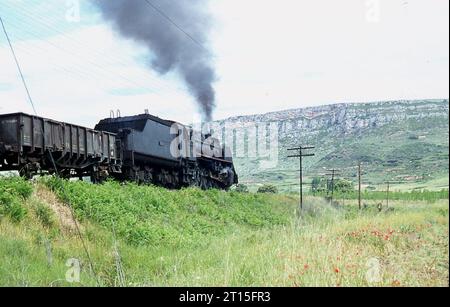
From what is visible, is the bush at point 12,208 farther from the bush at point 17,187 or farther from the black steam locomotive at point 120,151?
the black steam locomotive at point 120,151

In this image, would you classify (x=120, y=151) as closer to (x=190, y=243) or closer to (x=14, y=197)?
(x=190, y=243)

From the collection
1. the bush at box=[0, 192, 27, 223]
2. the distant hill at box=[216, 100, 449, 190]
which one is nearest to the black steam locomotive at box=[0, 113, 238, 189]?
the bush at box=[0, 192, 27, 223]

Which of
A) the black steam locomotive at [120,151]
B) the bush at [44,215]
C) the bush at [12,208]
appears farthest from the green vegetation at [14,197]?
the black steam locomotive at [120,151]

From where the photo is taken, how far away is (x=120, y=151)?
21578 mm

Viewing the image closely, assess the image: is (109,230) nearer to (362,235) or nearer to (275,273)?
(362,235)

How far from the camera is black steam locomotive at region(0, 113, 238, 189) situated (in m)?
15.6

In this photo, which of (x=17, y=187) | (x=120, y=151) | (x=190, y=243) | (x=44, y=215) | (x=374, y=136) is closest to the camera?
(x=374, y=136)

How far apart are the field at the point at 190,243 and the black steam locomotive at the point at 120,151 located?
220 cm

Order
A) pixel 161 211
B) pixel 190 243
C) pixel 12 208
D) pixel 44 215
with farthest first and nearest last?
pixel 161 211 < pixel 190 243 < pixel 44 215 < pixel 12 208

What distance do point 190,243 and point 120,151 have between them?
31.0 ft

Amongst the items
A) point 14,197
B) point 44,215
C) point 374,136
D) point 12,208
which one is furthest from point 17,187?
point 374,136

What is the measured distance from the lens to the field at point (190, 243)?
477cm

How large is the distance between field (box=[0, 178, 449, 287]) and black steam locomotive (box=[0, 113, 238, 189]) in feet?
7.23
